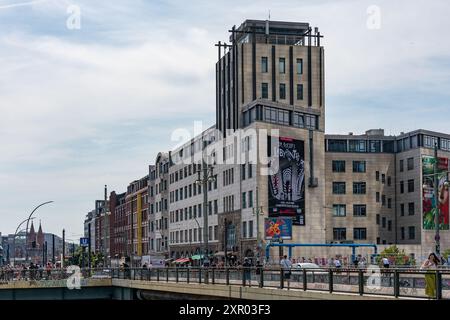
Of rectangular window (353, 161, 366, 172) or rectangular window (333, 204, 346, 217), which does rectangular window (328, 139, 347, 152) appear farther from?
rectangular window (333, 204, 346, 217)

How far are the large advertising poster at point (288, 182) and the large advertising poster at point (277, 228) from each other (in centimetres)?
513

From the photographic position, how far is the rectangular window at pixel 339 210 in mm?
120875

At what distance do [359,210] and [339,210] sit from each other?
3.47 meters

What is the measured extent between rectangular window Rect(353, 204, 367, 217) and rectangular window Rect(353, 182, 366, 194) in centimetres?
201

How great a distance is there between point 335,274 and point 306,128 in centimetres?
7846

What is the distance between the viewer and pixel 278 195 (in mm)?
103875

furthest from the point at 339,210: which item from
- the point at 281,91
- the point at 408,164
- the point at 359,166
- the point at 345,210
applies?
the point at 281,91

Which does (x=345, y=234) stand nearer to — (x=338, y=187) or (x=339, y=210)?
A: (x=339, y=210)

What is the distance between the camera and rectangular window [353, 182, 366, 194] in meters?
123

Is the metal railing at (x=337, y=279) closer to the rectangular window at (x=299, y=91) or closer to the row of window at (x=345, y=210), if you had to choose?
the rectangular window at (x=299, y=91)

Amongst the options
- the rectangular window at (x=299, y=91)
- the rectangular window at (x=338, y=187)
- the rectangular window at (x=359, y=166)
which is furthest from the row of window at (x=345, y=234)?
the rectangular window at (x=299, y=91)

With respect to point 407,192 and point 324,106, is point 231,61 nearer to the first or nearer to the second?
point 324,106
